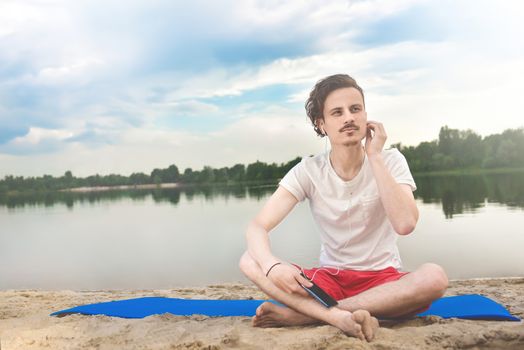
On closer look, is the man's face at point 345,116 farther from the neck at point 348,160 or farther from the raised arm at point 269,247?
the raised arm at point 269,247

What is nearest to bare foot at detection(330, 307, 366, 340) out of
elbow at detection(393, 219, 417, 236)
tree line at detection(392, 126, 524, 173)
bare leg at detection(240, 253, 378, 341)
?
bare leg at detection(240, 253, 378, 341)

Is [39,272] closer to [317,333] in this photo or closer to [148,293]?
[148,293]

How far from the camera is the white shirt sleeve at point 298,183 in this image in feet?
10.1

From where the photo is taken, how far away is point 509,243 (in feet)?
26.2

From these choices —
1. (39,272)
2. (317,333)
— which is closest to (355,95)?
(317,333)

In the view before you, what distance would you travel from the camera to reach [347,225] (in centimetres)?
298

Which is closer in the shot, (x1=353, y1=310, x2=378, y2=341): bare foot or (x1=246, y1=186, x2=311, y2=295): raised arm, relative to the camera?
(x1=353, y1=310, x2=378, y2=341): bare foot

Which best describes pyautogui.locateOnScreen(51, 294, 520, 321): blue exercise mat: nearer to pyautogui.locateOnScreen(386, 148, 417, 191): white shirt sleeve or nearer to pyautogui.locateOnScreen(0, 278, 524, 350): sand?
pyautogui.locateOnScreen(0, 278, 524, 350): sand

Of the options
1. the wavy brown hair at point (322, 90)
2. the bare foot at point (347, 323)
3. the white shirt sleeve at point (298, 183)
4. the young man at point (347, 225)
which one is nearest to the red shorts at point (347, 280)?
the young man at point (347, 225)

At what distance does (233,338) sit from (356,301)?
0.69 m

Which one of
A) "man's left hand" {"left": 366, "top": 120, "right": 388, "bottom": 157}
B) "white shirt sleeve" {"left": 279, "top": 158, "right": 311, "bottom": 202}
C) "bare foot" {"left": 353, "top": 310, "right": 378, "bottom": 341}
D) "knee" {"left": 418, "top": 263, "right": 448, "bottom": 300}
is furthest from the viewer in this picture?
"white shirt sleeve" {"left": 279, "top": 158, "right": 311, "bottom": 202}

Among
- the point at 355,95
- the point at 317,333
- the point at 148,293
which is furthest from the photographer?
the point at 148,293

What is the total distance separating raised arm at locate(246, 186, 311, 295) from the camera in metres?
2.71

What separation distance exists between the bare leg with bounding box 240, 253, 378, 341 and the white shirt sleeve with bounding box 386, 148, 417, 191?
783mm
